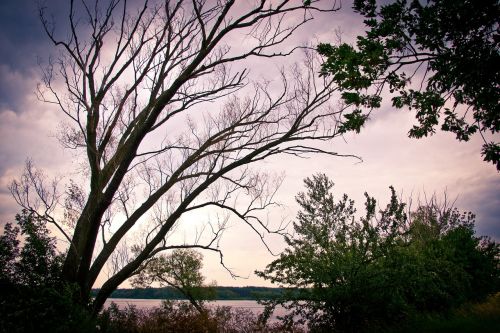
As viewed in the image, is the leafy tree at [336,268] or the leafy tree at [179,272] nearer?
the leafy tree at [336,268]

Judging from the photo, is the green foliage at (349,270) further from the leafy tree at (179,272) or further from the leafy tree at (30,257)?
the leafy tree at (179,272)

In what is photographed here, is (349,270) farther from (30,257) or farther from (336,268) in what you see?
(30,257)

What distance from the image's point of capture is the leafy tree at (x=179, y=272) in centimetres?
2597

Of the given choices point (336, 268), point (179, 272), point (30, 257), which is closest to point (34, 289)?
point (30, 257)

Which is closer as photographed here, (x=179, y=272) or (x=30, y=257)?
Result: (x=30, y=257)

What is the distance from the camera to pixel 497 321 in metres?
6.32

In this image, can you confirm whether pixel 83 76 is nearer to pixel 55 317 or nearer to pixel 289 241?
pixel 55 317

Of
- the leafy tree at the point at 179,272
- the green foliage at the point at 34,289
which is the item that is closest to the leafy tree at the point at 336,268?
the green foliage at the point at 34,289

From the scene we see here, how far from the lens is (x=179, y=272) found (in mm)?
27516

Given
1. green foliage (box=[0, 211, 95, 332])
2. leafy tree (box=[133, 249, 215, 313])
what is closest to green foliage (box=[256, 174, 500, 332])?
green foliage (box=[0, 211, 95, 332])

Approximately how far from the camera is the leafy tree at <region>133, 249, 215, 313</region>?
85.2 ft

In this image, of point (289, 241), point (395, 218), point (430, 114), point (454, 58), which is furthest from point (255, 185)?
point (454, 58)

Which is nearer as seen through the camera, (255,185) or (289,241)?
(289,241)

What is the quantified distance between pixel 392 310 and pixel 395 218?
92.8 inches
